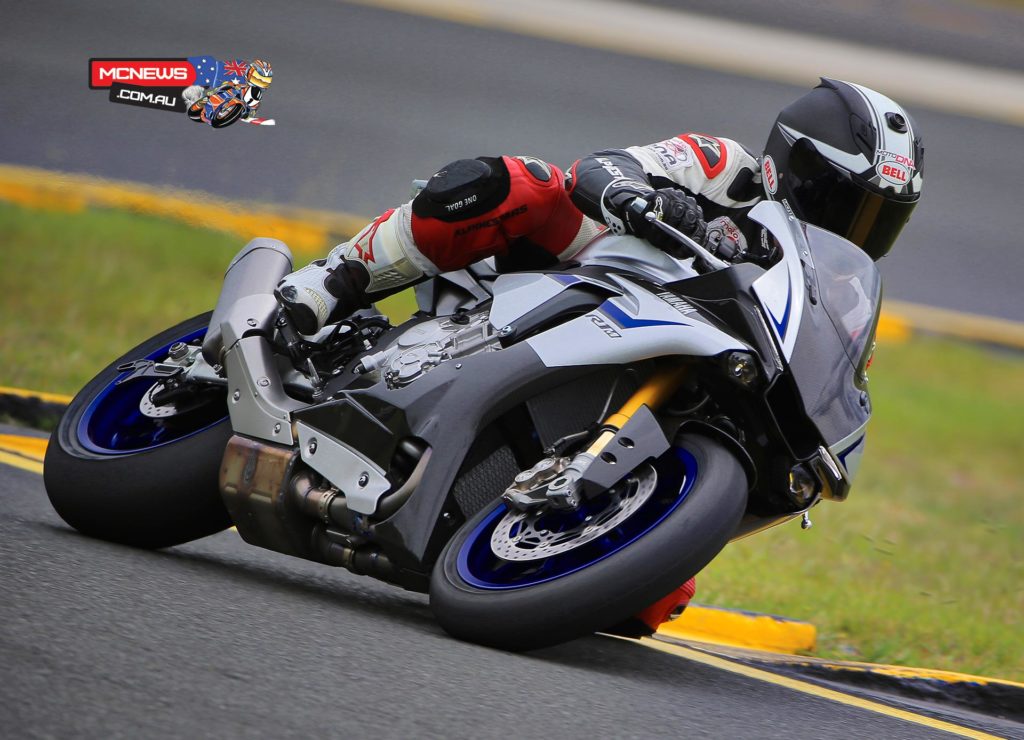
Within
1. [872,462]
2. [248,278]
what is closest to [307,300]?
[248,278]

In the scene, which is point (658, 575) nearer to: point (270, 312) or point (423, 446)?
point (423, 446)

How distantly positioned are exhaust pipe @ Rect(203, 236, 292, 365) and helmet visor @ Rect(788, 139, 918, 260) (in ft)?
5.00

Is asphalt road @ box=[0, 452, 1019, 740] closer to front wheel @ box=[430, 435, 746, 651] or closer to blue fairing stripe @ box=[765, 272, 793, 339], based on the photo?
front wheel @ box=[430, 435, 746, 651]

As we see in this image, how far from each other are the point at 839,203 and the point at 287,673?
1.93m

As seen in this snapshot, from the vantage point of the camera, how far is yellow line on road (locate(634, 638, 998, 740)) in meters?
3.92

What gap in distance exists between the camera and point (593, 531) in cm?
358

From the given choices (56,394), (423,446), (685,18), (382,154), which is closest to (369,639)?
(423,446)

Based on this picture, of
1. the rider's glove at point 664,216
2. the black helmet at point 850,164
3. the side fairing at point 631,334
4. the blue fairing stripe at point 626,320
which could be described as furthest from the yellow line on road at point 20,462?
the black helmet at point 850,164

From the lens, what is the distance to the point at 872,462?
8047mm

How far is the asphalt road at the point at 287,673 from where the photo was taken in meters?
2.71

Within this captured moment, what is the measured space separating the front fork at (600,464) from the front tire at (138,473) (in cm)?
104

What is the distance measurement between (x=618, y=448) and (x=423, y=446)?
0.57m

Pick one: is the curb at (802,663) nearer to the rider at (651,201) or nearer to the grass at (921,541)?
the grass at (921,541)

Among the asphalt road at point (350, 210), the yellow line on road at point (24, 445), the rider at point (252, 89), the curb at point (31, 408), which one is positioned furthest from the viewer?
the curb at point (31, 408)
